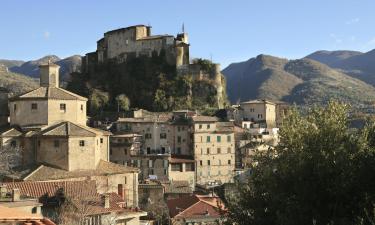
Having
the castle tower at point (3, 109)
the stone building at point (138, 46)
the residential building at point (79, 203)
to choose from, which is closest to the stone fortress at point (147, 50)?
the stone building at point (138, 46)

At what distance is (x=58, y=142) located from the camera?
131ft

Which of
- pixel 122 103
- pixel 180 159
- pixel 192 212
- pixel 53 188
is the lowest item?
pixel 192 212

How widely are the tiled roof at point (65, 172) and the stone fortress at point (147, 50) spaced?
Result: 57.8 m

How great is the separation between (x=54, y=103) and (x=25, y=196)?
13575mm

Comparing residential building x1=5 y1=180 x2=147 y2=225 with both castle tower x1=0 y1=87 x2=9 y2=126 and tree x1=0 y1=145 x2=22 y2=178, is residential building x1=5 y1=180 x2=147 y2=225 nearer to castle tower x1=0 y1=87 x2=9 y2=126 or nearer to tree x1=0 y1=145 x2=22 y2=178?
tree x1=0 y1=145 x2=22 y2=178

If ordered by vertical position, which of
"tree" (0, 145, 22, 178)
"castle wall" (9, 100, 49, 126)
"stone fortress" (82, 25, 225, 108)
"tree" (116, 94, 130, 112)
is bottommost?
"tree" (0, 145, 22, 178)

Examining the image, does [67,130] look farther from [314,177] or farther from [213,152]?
[213,152]

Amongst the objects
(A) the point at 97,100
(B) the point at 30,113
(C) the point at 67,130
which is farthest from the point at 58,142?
(A) the point at 97,100

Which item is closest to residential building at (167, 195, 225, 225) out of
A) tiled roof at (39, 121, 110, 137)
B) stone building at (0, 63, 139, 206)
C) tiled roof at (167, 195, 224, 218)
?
tiled roof at (167, 195, 224, 218)

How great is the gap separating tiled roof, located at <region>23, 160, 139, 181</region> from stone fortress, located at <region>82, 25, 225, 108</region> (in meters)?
57.8

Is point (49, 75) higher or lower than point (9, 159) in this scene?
higher

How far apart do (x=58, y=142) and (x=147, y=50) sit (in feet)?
206

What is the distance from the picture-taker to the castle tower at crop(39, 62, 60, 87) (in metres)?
45.4

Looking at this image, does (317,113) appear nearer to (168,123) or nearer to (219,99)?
(168,123)
